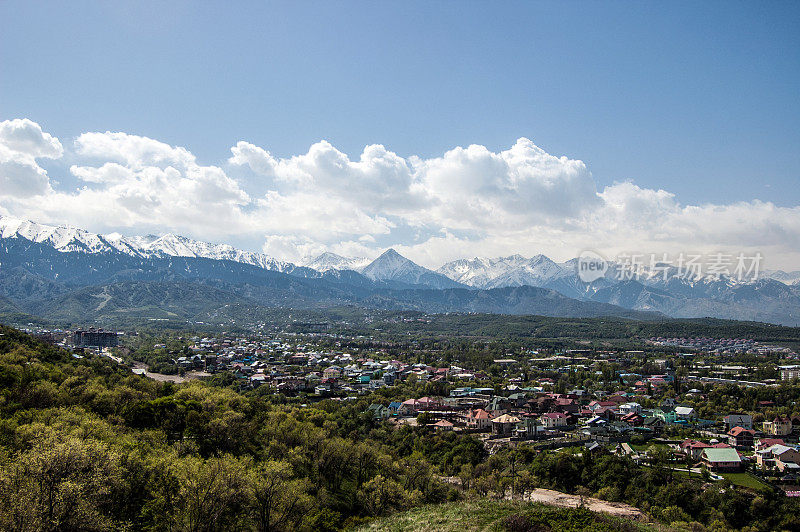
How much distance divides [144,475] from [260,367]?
79.1 m

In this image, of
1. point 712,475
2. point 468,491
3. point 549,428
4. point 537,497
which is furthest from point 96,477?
point 549,428

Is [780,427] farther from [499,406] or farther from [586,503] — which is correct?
[586,503]

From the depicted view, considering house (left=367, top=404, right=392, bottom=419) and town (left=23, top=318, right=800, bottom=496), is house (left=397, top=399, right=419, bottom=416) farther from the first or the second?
house (left=367, top=404, right=392, bottom=419)

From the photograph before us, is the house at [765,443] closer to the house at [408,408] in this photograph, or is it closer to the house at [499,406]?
the house at [499,406]

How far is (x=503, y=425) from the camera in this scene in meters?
60.7

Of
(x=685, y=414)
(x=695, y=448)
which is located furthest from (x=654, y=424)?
(x=695, y=448)

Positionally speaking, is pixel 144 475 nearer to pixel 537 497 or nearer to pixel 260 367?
pixel 537 497

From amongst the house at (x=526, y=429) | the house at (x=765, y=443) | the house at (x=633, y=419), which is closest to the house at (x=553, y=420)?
the house at (x=526, y=429)

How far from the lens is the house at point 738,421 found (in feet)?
195

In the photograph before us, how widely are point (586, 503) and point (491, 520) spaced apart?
17.1 meters

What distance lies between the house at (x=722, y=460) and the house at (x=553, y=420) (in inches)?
742

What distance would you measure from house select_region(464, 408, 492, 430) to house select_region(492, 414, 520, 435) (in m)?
1.27

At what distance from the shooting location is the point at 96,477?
19.2 metres

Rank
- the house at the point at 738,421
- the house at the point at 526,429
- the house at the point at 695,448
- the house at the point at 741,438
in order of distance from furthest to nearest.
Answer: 1. the house at the point at 738,421
2. the house at the point at 526,429
3. the house at the point at 741,438
4. the house at the point at 695,448
